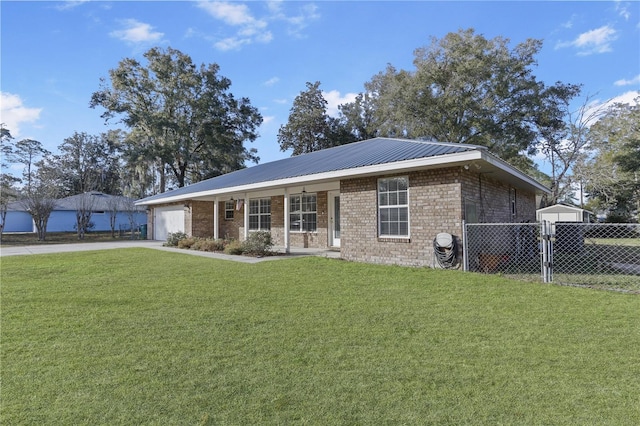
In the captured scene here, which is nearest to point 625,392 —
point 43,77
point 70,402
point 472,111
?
point 70,402

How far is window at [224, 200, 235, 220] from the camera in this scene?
60.5 ft

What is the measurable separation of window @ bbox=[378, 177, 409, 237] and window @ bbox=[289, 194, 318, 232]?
4704 millimetres

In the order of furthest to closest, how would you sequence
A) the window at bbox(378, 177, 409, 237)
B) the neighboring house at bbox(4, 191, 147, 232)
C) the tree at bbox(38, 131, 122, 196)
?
the tree at bbox(38, 131, 122, 196) < the neighboring house at bbox(4, 191, 147, 232) < the window at bbox(378, 177, 409, 237)

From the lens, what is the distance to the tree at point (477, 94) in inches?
963

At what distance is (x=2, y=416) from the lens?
240 centimetres

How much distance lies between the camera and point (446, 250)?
8109 millimetres

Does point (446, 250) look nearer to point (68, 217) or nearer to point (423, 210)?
point (423, 210)

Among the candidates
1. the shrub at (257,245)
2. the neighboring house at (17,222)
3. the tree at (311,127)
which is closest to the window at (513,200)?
the shrub at (257,245)

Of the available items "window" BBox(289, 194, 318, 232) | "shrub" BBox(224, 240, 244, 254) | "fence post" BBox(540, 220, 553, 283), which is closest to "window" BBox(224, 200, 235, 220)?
"window" BBox(289, 194, 318, 232)

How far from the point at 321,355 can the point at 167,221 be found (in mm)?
21095

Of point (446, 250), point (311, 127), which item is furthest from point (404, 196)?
point (311, 127)

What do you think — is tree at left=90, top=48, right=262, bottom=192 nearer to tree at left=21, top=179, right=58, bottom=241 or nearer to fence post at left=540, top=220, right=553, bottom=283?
tree at left=21, top=179, right=58, bottom=241

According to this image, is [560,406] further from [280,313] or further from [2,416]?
[2,416]

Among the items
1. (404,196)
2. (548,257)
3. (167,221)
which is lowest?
(548,257)
